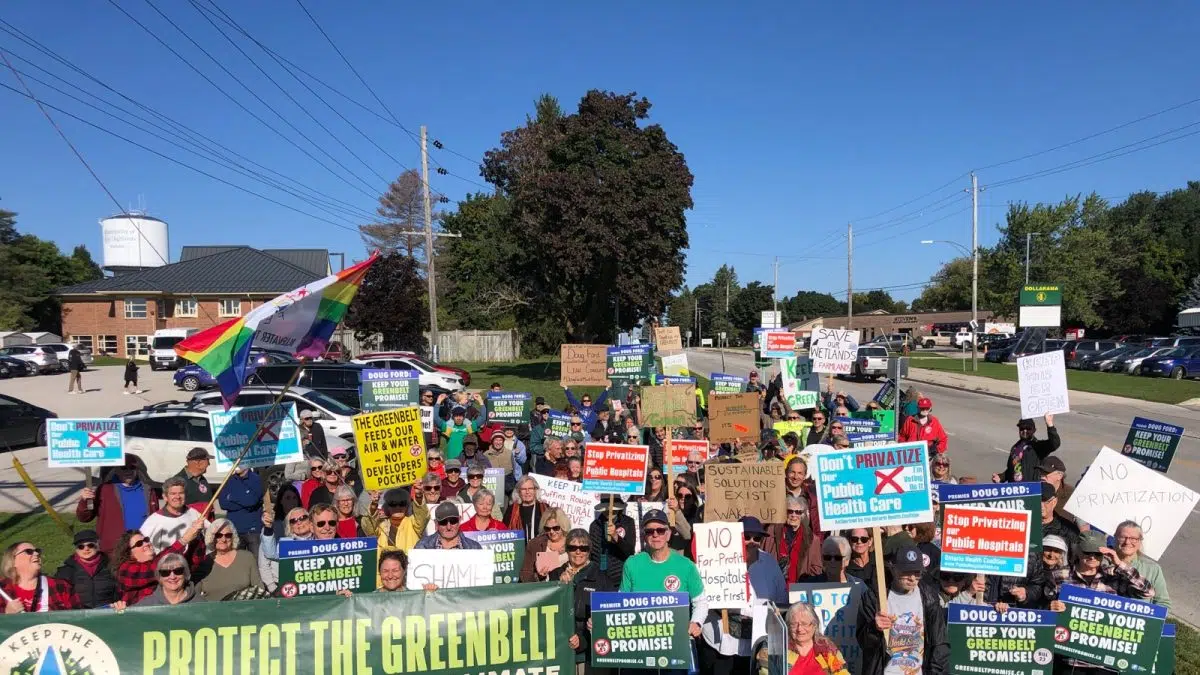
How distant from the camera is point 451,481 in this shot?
8734 mm

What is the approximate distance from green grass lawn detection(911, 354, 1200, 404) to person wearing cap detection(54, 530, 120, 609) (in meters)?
Result: 33.2

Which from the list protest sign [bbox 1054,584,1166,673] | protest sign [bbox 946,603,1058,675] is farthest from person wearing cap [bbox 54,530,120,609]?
protest sign [bbox 1054,584,1166,673]

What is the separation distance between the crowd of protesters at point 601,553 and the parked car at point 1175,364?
37266 millimetres

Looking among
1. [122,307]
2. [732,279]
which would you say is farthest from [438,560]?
[732,279]

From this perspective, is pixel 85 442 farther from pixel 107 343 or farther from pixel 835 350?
pixel 107 343

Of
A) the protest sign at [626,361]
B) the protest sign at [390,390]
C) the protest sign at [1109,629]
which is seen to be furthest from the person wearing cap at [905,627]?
the protest sign at [626,361]

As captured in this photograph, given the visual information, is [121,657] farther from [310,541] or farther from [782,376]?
[782,376]

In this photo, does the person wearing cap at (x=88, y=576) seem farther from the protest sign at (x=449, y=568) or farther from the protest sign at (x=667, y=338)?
the protest sign at (x=667, y=338)

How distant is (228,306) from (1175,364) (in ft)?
192

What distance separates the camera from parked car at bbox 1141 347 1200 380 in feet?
126

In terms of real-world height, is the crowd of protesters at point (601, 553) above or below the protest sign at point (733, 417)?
below

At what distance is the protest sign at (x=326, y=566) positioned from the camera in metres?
5.71

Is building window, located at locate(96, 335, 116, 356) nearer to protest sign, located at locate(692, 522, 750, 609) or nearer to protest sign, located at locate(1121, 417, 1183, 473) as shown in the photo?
protest sign, located at locate(692, 522, 750, 609)

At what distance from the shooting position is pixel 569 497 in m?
8.33
